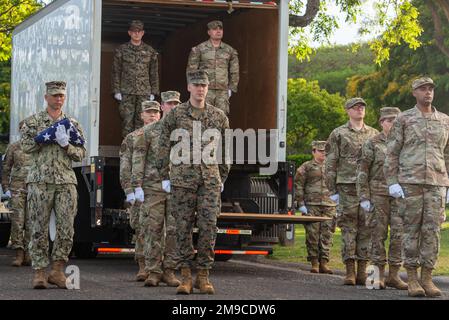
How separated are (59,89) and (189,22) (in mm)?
6555

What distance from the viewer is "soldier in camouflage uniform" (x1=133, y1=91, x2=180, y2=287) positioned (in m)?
13.6

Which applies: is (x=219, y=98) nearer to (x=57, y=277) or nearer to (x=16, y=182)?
(x=16, y=182)

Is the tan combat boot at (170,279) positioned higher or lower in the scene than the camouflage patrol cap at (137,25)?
lower

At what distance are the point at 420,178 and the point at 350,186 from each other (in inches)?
81.4

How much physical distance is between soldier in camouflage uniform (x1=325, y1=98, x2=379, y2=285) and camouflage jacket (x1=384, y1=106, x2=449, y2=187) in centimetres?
163

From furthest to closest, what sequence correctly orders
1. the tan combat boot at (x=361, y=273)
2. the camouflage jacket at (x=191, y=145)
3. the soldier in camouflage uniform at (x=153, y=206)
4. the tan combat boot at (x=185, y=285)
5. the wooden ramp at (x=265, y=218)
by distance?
the wooden ramp at (x=265, y=218) < the tan combat boot at (x=361, y=273) < the soldier in camouflage uniform at (x=153, y=206) < the camouflage jacket at (x=191, y=145) < the tan combat boot at (x=185, y=285)

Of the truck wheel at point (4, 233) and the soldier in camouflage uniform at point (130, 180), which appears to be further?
the truck wheel at point (4, 233)

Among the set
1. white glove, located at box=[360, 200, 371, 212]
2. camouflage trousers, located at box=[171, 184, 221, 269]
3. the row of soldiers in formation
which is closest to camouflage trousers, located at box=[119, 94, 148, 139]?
the row of soldiers in formation

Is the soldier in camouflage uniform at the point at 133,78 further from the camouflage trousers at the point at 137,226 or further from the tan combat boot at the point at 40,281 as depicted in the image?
the tan combat boot at the point at 40,281

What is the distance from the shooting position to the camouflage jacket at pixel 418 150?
42.0 ft

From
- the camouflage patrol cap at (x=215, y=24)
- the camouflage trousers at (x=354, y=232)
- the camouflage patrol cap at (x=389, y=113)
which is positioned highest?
the camouflage patrol cap at (x=215, y=24)

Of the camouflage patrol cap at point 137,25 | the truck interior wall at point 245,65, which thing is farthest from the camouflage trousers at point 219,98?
the camouflage patrol cap at point 137,25

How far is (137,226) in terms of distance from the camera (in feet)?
48.7

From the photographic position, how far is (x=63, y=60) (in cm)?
1803
